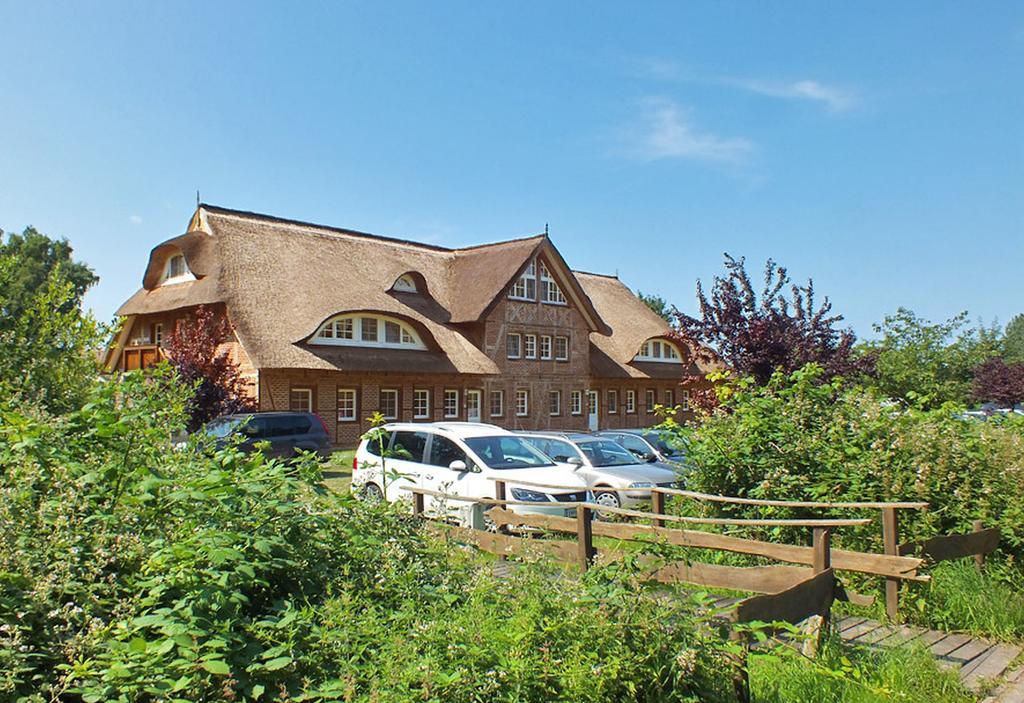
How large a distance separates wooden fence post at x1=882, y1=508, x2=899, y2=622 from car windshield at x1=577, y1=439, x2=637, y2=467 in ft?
26.3

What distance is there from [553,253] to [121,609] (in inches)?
1485

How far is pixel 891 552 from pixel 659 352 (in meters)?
39.3

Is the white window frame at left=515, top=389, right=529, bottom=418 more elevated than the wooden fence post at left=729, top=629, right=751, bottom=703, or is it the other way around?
the white window frame at left=515, top=389, right=529, bottom=418

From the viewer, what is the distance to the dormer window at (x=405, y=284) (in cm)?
3691

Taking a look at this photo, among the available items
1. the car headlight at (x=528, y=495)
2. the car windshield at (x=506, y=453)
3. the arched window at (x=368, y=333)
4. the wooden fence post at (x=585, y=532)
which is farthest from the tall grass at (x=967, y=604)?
the arched window at (x=368, y=333)

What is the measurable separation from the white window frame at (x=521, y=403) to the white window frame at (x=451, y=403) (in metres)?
3.66

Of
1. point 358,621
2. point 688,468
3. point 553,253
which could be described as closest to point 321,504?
point 358,621

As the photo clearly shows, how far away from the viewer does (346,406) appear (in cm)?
3275

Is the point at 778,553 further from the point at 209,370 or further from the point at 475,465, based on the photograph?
the point at 209,370

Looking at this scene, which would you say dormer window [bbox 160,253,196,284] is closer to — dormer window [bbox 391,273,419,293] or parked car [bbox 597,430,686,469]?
dormer window [bbox 391,273,419,293]

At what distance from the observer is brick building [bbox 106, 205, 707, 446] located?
1220 inches

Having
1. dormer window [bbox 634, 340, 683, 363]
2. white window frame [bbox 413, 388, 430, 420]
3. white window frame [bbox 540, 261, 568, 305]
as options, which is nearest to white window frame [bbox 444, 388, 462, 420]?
white window frame [bbox 413, 388, 430, 420]

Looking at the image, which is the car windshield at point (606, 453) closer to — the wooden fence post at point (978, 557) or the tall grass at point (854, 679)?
the wooden fence post at point (978, 557)

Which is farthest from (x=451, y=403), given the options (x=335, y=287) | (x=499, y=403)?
(x=335, y=287)
